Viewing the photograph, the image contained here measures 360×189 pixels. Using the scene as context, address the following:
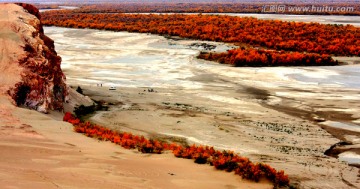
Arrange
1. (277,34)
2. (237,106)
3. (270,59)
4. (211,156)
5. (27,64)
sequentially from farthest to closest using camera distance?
(277,34), (270,59), (237,106), (27,64), (211,156)

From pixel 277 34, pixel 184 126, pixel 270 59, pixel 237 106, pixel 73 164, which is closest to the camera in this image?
pixel 73 164

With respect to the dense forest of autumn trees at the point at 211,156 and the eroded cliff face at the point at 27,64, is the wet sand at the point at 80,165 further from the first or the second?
the eroded cliff face at the point at 27,64

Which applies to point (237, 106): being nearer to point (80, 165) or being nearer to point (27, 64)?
point (27, 64)

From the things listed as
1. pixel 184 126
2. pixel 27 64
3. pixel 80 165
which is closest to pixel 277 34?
pixel 184 126

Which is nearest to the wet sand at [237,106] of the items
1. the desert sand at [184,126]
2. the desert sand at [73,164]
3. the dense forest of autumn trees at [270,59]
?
the desert sand at [184,126]

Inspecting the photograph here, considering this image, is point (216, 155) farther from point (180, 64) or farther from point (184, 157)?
point (180, 64)

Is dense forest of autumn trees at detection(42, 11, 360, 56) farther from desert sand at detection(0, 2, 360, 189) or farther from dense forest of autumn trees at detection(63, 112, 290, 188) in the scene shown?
dense forest of autumn trees at detection(63, 112, 290, 188)
